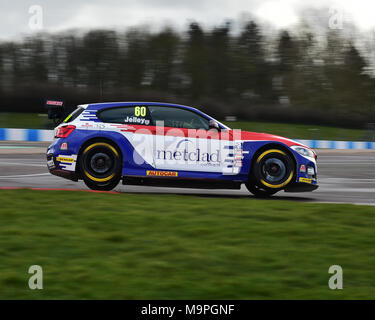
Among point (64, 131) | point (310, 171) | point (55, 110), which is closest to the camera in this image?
point (64, 131)

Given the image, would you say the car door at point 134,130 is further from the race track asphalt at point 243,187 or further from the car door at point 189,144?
the race track asphalt at point 243,187

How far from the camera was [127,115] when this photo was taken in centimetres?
947

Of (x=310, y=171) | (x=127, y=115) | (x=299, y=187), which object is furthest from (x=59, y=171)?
(x=310, y=171)

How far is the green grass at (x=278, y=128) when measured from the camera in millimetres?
32062

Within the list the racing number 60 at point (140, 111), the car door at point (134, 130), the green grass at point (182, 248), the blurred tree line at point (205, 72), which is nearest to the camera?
the green grass at point (182, 248)

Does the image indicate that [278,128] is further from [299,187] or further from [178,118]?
[178,118]

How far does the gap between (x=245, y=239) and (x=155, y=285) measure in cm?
161

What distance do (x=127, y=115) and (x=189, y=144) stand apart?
1094 millimetres

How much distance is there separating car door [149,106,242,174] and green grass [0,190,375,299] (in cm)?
132

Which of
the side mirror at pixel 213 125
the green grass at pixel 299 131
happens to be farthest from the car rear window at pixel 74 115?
the green grass at pixel 299 131

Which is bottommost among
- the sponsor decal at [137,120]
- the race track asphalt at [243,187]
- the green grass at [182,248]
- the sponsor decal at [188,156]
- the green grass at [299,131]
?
the green grass at [182,248]

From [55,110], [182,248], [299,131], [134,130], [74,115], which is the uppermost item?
[299,131]

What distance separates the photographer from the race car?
927 cm

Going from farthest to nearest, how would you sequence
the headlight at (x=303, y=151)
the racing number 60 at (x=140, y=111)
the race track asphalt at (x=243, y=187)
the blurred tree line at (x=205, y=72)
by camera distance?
1. the blurred tree line at (x=205, y=72)
2. the race track asphalt at (x=243, y=187)
3. the headlight at (x=303, y=151)
4. the racing number 60 at (x=140, y=111)
